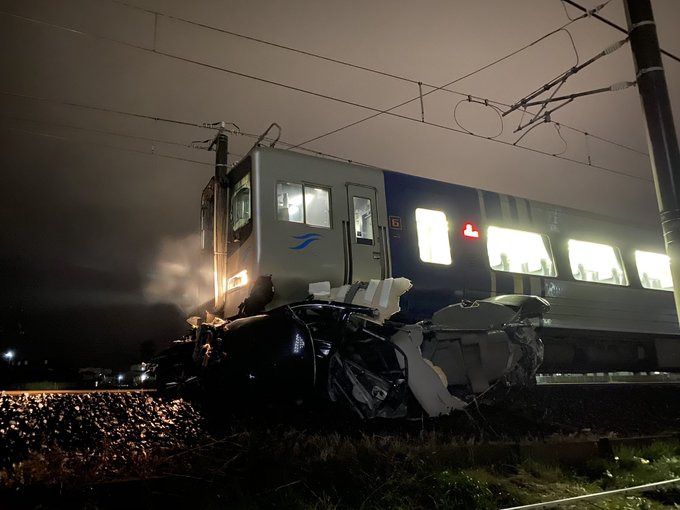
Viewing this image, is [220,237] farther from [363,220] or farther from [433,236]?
[433,236]

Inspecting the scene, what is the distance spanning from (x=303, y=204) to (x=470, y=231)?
293 centimetres

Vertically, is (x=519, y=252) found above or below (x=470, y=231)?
below

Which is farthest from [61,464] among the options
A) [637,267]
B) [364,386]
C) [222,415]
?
[637,267]

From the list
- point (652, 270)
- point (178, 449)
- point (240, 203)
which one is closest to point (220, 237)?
point (240, 203)

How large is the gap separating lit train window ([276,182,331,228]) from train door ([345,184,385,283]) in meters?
0.34

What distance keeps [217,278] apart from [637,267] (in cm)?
880

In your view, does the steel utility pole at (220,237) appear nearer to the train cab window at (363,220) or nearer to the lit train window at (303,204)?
the lit train window at (303,204)

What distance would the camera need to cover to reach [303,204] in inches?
265

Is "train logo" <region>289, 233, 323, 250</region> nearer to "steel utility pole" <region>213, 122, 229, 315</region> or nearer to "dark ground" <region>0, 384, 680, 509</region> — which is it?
"steel utility pole" <region>213, 122, 229, 315</region>

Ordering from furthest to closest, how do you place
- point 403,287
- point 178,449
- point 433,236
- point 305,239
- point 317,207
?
point 433,236 < point 317,207 < point 305,239 < point 403,287 < point 178,449

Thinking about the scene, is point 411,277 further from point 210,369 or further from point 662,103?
point 662,103

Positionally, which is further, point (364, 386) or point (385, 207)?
point (385, 207)

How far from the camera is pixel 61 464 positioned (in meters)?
3.51

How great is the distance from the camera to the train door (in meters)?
6.79
